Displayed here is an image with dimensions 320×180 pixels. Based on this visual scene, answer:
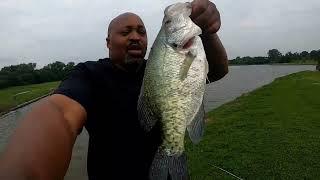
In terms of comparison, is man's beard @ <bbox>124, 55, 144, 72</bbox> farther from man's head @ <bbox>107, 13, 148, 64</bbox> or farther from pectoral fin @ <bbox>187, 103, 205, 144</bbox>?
pectoral fin @ <bbox>187, 103, 205, 144</bbox>

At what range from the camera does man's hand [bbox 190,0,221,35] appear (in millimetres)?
2752

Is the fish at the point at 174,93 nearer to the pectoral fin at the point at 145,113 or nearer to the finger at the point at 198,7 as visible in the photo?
the pectoral fin at the point at 145,113

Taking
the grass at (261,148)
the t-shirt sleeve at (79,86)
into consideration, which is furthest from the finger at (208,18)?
the grass at (261,148)

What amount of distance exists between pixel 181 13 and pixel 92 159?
955 millimetres

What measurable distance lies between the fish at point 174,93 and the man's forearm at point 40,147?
1.78 ft

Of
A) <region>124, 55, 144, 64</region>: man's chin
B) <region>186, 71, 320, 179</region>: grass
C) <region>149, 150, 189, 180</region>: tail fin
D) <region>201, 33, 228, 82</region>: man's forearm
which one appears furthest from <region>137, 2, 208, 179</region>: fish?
<region>186, 71, 320, 179</region>: grass

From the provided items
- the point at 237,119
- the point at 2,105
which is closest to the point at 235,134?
the point at 237,119

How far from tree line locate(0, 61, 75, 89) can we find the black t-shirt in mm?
87700

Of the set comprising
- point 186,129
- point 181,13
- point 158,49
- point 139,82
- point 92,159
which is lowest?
point 92,159

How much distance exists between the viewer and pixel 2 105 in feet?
182

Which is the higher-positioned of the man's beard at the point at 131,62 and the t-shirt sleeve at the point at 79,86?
the man's beard at the point at 131,62

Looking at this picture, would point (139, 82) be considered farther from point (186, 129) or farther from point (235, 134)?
point (235, 134)

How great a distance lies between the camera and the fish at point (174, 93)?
2.47m

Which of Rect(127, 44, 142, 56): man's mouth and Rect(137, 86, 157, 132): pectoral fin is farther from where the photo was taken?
Rect(127, 44, 142, 56): man's mouth
